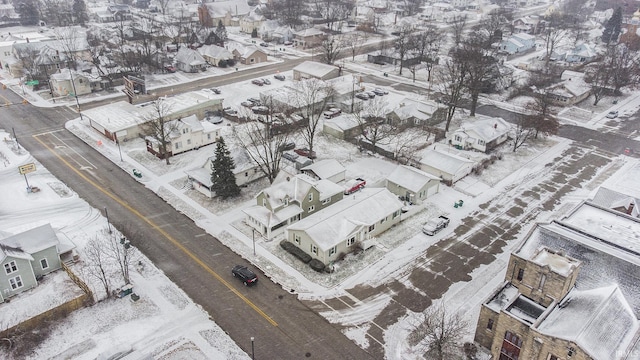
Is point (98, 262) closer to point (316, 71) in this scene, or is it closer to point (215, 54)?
point (316, 71)

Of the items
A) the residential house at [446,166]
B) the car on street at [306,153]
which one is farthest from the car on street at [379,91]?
the residential house at [446,166]

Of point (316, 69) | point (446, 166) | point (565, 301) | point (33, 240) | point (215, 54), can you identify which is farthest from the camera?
point (215, 54)

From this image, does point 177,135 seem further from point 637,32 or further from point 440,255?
point 637,32

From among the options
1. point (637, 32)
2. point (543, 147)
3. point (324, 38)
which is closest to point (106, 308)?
point (543, 147)

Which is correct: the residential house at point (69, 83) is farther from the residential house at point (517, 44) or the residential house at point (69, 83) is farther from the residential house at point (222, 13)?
the residential house at point (517, 44)

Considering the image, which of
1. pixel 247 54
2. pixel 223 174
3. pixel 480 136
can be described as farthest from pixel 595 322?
pixel 247 54

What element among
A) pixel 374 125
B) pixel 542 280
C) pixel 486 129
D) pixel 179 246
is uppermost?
pixel 542 280
